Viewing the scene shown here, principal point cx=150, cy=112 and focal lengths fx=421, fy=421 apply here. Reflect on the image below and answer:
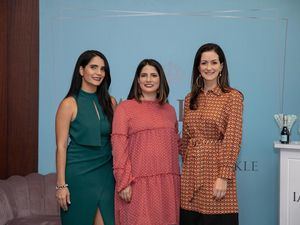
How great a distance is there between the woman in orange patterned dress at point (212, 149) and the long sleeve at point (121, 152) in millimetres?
313

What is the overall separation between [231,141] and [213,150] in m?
0.11

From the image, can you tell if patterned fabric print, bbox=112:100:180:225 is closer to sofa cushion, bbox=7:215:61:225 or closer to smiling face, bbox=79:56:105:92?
smiling face, bbox=79:56:105:92

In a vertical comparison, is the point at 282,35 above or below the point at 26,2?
below

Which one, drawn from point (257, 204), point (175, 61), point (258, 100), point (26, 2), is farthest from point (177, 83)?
point (26, 2)

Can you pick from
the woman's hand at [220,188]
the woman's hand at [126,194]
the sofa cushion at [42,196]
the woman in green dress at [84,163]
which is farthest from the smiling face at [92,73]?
the sofa cushion at [42,196]

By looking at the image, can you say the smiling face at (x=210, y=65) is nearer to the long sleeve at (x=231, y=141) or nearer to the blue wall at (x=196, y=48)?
the long sleeve at (x=231, y=141)

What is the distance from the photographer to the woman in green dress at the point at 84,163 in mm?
→ 2209

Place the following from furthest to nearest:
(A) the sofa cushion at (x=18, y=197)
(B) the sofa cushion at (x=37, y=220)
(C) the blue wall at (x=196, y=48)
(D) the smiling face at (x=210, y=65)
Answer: (C) the blue wall at (x=196, y=48), (A) the sofa cushion at (x=18, y=197), (B) the sofa cushion at (x=37, y=220), (D) the smiling face at (x=210, y=65)

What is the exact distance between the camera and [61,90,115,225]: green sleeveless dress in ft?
7.26

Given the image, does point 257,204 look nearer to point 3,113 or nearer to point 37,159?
point 37,159

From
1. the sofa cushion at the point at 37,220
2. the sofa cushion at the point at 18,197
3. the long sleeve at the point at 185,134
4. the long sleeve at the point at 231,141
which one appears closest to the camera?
the long sleeve at the point at 231,141

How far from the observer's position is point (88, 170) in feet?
7.27

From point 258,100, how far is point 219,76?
128cm

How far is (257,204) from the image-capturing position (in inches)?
134
